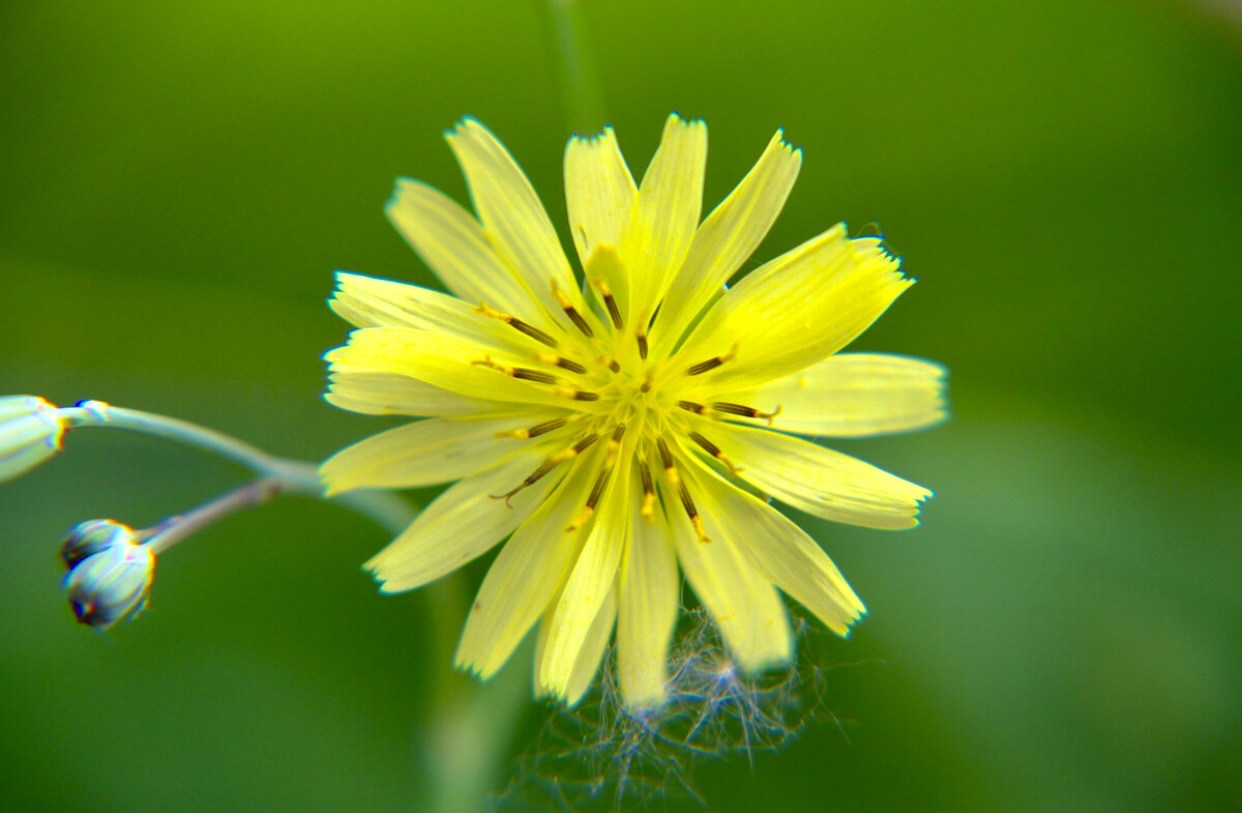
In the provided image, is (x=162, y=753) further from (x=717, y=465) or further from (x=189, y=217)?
(x=717, y=465)

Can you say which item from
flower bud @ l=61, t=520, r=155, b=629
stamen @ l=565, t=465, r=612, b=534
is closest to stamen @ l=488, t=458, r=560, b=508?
stamen @ l=565, t=465, r=612, b=534

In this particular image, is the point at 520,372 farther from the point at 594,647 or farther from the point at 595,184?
the point at 594,647

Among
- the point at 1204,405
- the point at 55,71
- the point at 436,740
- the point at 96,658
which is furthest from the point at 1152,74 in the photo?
the point at 96,658

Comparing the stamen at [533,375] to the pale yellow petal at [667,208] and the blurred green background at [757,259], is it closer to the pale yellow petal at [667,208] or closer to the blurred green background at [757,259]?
the pale yellow petal at [667,208]

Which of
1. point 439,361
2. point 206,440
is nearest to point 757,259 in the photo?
point 439,361

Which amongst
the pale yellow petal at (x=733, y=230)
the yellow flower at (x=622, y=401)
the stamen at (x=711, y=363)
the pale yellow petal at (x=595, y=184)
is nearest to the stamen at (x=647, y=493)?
the yellow flower at (x=622, y=401)

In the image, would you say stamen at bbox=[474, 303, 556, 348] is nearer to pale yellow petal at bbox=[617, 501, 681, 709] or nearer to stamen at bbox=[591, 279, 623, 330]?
stamen at bbox=[591, 279, 623, 330]
